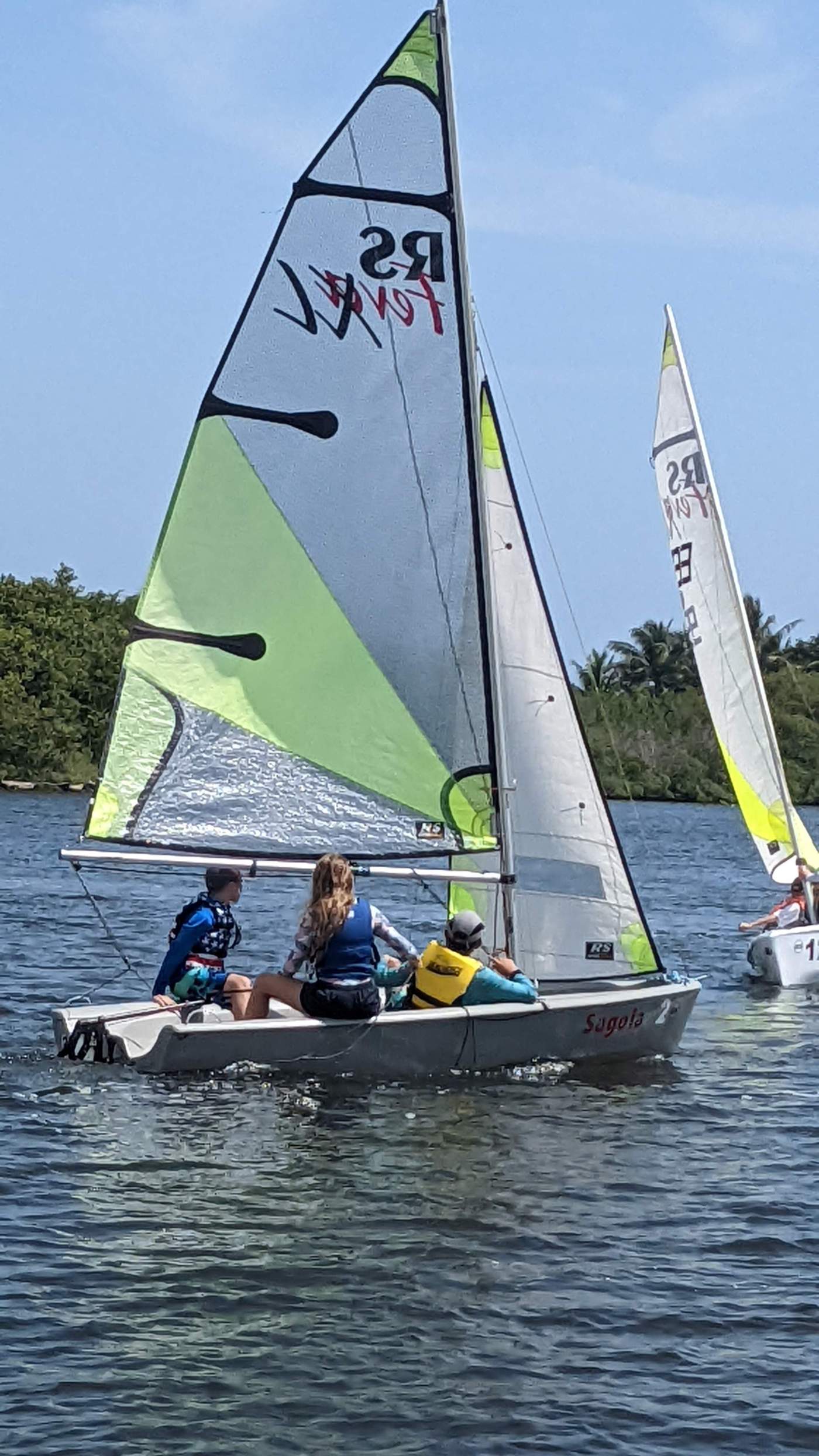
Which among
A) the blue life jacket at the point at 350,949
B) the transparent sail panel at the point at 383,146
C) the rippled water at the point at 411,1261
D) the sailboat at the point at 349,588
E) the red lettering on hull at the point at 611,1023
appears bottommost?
the rippled water at the point at 411,1261

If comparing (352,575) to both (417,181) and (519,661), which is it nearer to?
(519,661)

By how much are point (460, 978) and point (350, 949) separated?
807 millimetres

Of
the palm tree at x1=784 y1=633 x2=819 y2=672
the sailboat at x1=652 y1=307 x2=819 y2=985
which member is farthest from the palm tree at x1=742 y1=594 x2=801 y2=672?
the sailboat at x1=652 y1=307 x2=819 y2=985

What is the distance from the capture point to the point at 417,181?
12180 millimetres

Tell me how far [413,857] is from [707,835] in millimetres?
38356

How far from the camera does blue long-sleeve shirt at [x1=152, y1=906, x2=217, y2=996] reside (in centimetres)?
1185

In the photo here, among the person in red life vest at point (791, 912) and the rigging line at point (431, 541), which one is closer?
the rigging line at point (431, 541)

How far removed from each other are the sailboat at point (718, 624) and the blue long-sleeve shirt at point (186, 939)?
9645 millimetres

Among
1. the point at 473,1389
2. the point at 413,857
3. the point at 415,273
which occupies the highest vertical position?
the point at 415,273

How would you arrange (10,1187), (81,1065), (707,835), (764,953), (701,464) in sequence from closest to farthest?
(10,1187)
(81,1065)
(764,953)
(701,464)
(707,835)

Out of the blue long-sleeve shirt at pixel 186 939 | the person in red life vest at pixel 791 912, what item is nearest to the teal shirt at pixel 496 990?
the blue long-sleeve shirt at pixel 186 939

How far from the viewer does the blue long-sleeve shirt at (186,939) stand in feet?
38.9

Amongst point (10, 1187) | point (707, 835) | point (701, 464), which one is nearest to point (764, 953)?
point (701, 464)

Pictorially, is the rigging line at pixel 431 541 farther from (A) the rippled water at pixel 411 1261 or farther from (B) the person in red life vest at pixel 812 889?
(B) the person in red life vest at pixel 812 889
